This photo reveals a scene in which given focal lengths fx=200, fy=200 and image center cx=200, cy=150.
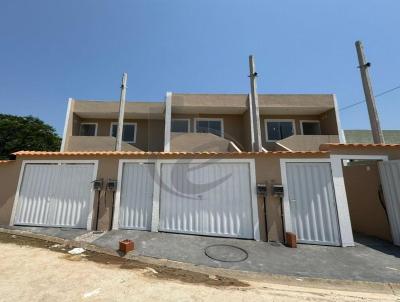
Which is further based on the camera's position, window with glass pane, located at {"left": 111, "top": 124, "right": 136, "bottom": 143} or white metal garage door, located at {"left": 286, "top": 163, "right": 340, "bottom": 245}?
window with glass pane, located at {"left": 111, "top": 124, "right": 136, "bottom": 143}

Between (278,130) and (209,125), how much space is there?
5.59 m

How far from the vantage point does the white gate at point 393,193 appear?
23.0ft

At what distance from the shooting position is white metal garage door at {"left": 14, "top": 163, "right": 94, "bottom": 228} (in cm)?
842

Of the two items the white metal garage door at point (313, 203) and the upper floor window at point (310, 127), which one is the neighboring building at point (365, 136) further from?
the white metal garage door at point (313, 203)

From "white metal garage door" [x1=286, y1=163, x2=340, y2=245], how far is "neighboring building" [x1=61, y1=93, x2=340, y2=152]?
6152mm

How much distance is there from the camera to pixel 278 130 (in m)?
16.1

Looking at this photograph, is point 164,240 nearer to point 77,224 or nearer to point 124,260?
point 124,260

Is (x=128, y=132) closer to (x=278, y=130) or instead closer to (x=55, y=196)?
(x=55, y=196)

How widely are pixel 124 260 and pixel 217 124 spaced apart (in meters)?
12.3

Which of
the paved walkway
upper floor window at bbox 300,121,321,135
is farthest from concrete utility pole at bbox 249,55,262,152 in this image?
upper floor window at bbox 300,121,321,135

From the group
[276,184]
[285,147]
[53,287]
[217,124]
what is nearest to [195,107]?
[217,124]

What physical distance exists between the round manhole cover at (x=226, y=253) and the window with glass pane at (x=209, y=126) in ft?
34.1

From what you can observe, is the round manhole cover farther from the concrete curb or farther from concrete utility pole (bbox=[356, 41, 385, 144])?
concrete utility pole (bbox=[356, 41, 385, 144])

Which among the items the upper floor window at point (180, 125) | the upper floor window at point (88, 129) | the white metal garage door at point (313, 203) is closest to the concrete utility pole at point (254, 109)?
the white metal garage door at point (313, 203)
